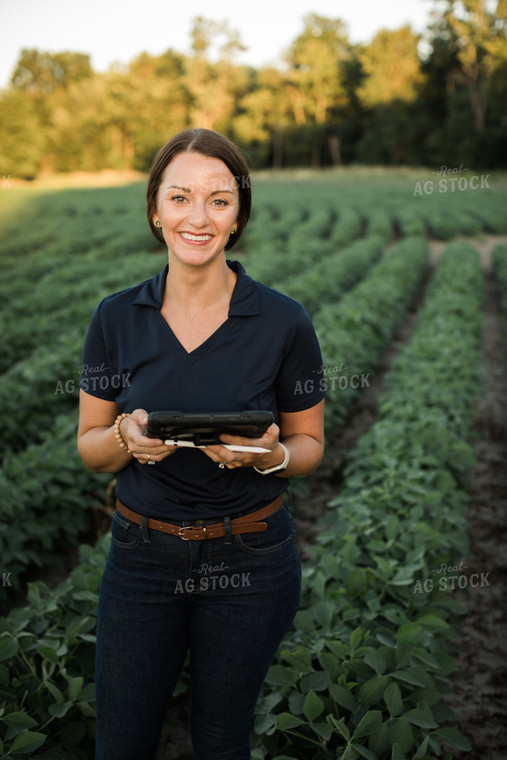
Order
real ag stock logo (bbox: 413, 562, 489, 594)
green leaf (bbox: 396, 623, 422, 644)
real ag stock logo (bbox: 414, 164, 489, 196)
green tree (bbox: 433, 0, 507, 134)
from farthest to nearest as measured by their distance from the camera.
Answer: green tree (bbox: 433, 0, 507, 134) < real ag stock logo (bbox: 414, 164, 489, 196) < real ag stock logo (bbox: 413, 562, 489, 594) < green leaf (bbox: 396, 623, 422, 644)

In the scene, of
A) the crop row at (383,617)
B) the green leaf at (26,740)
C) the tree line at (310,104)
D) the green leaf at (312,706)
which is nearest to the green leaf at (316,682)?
the crop row at (383,617)

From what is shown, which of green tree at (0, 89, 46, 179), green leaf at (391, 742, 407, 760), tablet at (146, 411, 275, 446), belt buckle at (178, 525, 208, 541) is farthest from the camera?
green tree at (0, 89, 46, 179)

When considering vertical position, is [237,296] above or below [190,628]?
above

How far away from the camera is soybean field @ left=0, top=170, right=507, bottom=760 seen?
7.18 feet

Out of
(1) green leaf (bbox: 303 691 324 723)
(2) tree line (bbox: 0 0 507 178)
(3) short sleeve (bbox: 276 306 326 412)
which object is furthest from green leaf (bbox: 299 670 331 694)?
(2) tree line (bbox: 0 0 507 178)

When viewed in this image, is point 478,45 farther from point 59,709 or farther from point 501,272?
point 59,709

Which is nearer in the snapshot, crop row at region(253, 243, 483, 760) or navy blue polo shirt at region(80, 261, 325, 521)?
navy blue polo shirt at region(80, 261, 325, 521)

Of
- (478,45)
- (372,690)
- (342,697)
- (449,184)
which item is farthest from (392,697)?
(478,45)

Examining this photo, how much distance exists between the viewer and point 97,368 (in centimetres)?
163

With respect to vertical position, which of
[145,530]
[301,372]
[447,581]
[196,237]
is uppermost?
[196,237]

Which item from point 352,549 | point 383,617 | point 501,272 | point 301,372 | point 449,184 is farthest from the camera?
point 449,184

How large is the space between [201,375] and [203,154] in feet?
1.89

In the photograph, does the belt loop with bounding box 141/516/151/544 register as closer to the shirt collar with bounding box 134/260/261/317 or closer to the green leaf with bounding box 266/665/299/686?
the shirt collar with bounding box 134/260/261/317

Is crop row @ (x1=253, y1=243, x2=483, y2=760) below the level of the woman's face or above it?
below
